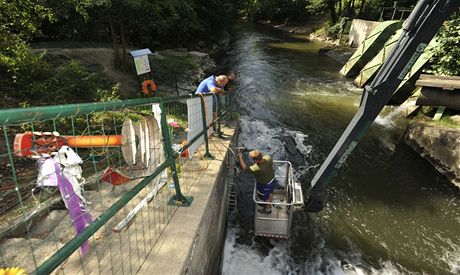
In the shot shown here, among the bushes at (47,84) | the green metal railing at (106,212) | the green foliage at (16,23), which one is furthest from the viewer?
the bushes at (47,84)

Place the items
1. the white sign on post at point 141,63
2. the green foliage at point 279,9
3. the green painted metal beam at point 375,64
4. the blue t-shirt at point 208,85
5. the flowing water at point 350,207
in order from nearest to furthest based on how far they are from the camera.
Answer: the flowing water at point 350,207 < the blue t-shirt at point 208,85 < the white sign on post at point 141,63 < the green painted metal beam at point 375,64 < the green foliage at point 279,9

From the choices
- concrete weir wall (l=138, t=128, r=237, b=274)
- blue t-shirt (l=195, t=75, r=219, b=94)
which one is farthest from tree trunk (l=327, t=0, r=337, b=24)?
concrete weir wall (l=138, t=128, r=237, b=274)

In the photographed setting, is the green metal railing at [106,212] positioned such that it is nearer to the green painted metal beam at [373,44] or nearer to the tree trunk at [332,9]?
the green painted metal beam at [373,44]

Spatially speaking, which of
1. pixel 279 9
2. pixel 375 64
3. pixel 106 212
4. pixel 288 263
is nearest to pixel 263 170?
pixel 288 263

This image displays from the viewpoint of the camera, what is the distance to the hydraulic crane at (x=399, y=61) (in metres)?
4.03

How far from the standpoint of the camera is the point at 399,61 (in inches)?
167

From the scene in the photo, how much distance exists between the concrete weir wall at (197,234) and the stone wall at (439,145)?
6214 mm

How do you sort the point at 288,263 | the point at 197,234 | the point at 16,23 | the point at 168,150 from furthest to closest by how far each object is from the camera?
the point at 16,23
the point at 288,263
the point at 197,234
the point at 168,150

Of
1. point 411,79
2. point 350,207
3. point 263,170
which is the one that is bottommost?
point 350,207

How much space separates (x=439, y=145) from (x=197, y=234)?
780 centimetres

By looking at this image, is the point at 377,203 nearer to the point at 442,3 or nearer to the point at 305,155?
the point at 305,155

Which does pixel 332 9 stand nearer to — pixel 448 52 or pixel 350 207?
pixel 448 52

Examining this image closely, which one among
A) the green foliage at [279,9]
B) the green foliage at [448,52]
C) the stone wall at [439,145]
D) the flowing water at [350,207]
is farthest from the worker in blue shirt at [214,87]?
the green foliage at [279,9]

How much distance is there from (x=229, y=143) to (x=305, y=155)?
3.64 metres
